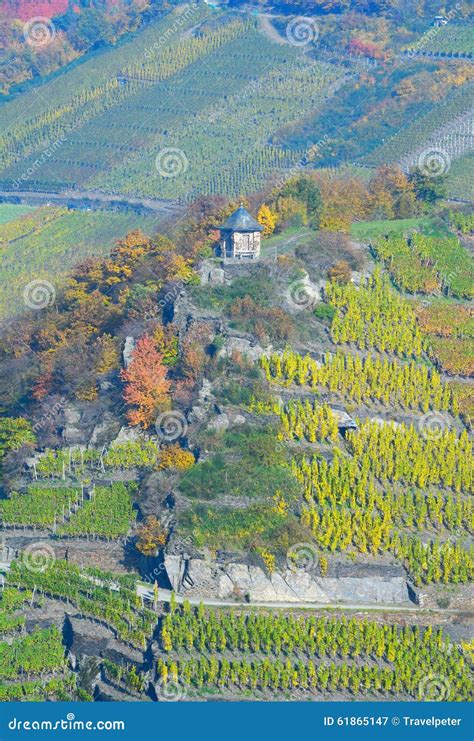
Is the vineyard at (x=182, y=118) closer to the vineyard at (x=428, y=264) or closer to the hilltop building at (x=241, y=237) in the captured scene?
the vineyard at (x=428, y=264)

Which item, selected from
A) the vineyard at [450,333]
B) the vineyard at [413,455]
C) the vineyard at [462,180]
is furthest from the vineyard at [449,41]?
the vineyard at [413,455]

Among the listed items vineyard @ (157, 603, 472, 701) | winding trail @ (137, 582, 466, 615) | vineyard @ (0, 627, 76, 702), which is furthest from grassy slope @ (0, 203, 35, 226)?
vineyard @ (157, 603, 472, 701)

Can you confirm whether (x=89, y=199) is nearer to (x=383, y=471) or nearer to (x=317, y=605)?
(x=383, y=471)

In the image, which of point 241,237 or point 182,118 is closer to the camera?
point 241,237

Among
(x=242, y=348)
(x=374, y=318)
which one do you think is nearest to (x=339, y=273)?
(x=374, y=318)

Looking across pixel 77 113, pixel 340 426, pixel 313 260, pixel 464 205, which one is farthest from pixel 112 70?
pixel 340 426

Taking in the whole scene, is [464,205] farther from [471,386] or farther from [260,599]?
[260,599]

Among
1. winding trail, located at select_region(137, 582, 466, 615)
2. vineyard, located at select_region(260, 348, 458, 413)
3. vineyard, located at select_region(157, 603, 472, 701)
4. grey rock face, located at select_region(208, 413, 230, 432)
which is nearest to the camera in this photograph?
vineyard, located at select_region(157, 603, 472, 701)

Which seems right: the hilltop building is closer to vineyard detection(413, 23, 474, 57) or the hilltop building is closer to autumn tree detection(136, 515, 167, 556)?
autumn tree detection(136, 515, 167, 556)
